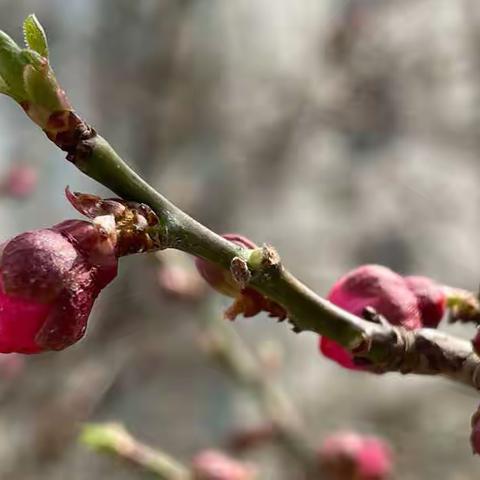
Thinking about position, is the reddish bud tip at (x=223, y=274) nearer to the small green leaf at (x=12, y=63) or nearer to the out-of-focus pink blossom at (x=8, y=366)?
the small green leaf at (x=12, y=63)

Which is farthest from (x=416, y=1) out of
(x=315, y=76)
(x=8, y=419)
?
(x=8, y=419)

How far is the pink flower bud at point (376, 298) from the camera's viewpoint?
4.17ft

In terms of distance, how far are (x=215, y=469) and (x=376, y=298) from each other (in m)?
1.22

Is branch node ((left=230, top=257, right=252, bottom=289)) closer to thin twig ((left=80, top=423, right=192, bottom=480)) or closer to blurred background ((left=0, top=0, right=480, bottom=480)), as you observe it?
thin twig ((left=80, top=423, right=192, bottom=480))

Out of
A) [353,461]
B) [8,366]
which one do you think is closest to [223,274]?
[353,461]

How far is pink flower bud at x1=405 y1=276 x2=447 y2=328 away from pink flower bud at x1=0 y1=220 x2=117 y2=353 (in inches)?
20.1

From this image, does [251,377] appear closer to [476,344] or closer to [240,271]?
[476,344]

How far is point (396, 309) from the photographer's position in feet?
4.20

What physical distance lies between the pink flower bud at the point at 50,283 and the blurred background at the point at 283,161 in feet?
10.3

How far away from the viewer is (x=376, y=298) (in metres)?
1.28

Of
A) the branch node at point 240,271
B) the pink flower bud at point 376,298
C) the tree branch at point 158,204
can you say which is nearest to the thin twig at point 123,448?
the pink flower bud at point 376,298

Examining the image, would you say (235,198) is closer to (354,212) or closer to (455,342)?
(354,212)

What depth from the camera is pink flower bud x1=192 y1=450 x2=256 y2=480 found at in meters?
2.32

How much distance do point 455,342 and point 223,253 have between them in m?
0.40
